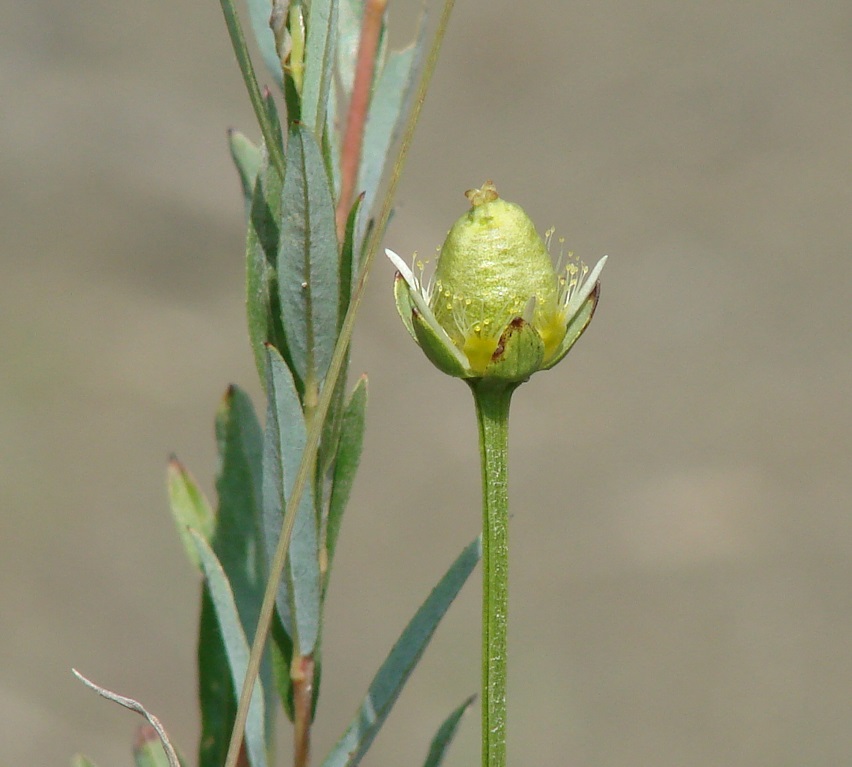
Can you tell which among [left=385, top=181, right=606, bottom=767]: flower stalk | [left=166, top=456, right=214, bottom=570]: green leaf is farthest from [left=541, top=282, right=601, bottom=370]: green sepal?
[left=166, top=456, right=214, bottom=570]: green leaf

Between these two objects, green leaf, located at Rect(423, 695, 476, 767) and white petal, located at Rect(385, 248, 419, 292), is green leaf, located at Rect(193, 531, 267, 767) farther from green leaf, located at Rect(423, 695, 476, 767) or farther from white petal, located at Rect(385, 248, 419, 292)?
white petal, located at Rect(385, 248, 419, 292)

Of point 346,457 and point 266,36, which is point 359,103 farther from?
point 346,457

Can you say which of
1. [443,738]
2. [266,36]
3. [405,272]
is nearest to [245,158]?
[266,36]

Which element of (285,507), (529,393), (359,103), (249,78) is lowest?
(285,507)

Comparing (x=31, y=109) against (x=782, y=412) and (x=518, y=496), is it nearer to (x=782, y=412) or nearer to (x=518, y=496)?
(x=518, y=496)

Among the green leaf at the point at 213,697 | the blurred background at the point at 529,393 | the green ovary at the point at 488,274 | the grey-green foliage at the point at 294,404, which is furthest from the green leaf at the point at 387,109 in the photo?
the blurred background at the point at 529,393
